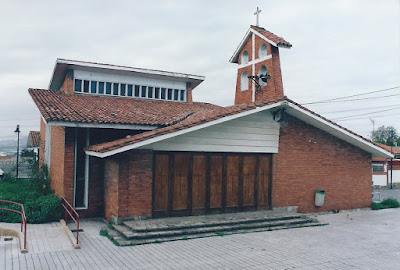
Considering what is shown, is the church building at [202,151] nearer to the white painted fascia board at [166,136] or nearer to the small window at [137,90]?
the white painted fascia board at [166,136]

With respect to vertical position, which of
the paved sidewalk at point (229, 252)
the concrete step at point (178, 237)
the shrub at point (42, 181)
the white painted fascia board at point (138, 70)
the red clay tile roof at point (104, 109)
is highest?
the white painted fascia board at point (138, 70)

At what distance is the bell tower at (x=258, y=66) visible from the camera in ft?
48.1

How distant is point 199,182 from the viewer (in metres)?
12.4

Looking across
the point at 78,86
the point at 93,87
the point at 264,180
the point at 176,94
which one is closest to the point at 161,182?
the point at 264,180

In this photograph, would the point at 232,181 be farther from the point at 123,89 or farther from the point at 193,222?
the point at 123,89

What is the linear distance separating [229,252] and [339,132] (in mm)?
7540

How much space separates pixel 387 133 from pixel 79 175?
65202mm

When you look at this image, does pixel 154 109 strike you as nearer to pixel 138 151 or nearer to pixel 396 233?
pixel 138 151

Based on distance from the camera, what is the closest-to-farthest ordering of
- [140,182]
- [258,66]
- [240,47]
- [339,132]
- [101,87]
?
[140,182] < [339,132] < [258,66] < [240,47] < [101,87]

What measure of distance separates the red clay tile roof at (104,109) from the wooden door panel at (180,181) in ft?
4.70

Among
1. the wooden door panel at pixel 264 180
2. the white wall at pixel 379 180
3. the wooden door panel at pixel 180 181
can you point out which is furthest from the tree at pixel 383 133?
the wooden door panel at pixel 180 181

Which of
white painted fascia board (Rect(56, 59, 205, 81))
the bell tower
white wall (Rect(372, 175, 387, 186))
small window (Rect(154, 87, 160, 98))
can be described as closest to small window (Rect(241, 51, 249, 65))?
the bell tower

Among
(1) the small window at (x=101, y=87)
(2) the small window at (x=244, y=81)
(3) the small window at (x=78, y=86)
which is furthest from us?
(1) the small window at (x=101, y=87)

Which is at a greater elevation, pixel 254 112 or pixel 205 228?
pixel 254 112
